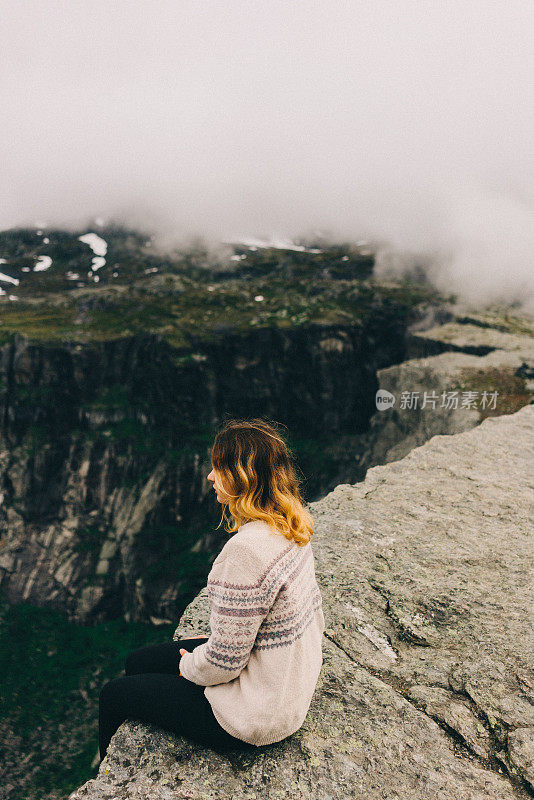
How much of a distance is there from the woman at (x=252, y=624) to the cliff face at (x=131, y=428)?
103666 millimetres

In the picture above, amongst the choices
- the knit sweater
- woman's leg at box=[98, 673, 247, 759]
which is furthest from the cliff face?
the knit sweater

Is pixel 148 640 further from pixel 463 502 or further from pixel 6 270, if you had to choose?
pixel 6 270

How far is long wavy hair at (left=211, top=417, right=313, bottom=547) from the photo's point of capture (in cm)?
430

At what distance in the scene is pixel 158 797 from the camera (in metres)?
4.28

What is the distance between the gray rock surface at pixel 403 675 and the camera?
447 cm

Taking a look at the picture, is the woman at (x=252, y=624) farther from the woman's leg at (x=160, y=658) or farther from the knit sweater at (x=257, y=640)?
the woman's leg at (x=160, y=658)

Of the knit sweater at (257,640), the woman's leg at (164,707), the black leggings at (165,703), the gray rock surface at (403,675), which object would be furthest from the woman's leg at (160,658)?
the knit sweater at (257,640)

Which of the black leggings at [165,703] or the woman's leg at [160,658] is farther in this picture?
the woman's leg at [160,658]

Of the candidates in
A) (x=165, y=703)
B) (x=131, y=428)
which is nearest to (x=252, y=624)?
(x=165, y=703)

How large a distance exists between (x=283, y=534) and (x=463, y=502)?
827 centimetres

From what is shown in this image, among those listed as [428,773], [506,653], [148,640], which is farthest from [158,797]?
[148,640]

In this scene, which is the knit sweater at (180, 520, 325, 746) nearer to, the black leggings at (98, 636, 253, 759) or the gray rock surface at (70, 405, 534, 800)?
the black leggings at (98, 636, 253, 759)
